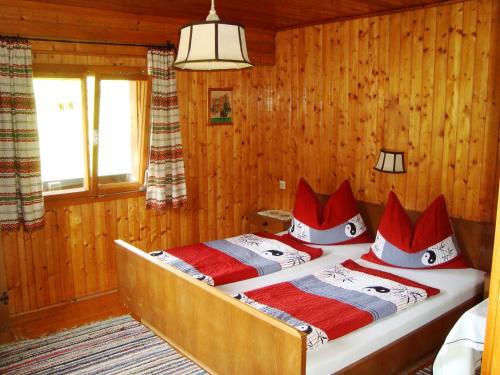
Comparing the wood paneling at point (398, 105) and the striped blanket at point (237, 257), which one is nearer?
the striped blanket at point (237, 257)

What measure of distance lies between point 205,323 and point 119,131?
7.68 feet

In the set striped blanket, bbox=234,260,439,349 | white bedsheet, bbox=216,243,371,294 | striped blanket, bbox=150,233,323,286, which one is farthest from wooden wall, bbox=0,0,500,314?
striped blanket, bbox=234,260,439,349

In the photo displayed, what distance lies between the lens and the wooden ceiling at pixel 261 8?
153 inches

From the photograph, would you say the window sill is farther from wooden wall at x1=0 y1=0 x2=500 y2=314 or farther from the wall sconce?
the wall sconce

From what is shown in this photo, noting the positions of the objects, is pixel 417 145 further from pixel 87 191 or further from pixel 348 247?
pixel 87 191

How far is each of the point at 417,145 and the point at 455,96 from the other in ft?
1.63

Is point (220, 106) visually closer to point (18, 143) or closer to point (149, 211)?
point (149, 211)

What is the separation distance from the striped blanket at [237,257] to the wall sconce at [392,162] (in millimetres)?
902

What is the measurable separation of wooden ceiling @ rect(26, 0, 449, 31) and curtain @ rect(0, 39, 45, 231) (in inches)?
20.9

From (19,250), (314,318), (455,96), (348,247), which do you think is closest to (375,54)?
(455,96)

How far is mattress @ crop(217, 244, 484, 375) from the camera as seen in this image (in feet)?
8.50

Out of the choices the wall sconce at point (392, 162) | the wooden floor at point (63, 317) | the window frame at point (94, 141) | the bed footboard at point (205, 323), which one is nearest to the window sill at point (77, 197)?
the window frame at point (94, 141)

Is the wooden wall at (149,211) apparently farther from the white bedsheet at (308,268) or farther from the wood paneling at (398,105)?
the white bedsheet at (308,268)

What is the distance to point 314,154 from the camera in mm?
5074
